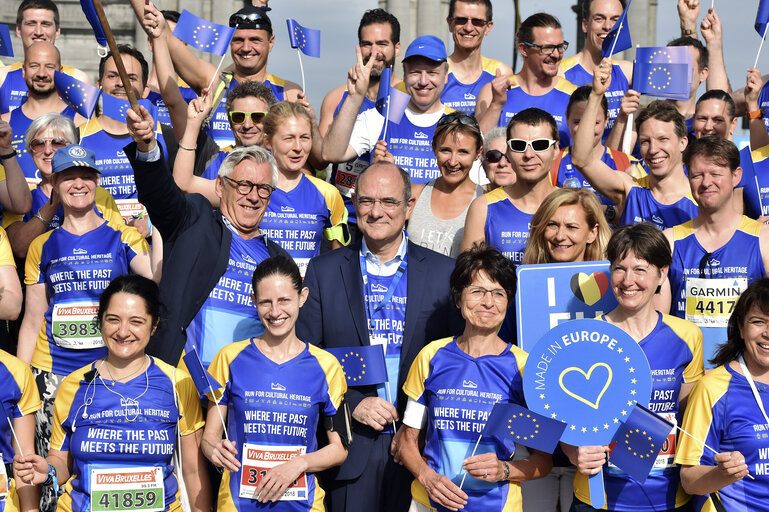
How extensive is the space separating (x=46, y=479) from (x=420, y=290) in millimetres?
2068

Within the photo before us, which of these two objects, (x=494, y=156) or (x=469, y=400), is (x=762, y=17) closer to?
(x=494, y=156)

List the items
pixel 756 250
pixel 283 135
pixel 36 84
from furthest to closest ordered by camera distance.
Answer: pixel 36 84
pixel 283 135
pixel 756 250

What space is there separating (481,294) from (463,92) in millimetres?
3479

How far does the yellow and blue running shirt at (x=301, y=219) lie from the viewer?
21.2 ft

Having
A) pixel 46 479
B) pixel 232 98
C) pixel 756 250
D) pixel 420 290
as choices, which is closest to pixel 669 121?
pixel 756 250

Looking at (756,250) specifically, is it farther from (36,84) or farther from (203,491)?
(36,84)

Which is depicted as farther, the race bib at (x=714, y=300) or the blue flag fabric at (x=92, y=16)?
the blue flag fabric at (x=92, y=16)

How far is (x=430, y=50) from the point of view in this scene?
7391 mm

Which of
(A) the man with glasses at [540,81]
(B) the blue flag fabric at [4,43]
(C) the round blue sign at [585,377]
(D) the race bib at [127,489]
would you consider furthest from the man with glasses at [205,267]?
(B) the blue flag fabric at [4,43]

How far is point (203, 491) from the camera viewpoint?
5.32 m

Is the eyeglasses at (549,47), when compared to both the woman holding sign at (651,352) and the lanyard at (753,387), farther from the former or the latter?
the lanyard at (753,387)

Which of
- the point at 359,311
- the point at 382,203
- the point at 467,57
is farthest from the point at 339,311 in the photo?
→ the point at 467,57

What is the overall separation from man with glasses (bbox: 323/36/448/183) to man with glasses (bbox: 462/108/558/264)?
3.80 feet

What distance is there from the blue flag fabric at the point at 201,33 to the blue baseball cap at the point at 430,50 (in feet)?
4.26
